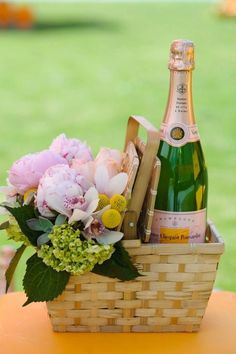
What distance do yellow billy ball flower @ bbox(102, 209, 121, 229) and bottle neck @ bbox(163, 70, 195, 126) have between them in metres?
0.20

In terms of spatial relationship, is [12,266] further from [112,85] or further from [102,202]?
[112,85]

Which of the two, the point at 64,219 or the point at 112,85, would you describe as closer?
the point at 64,219

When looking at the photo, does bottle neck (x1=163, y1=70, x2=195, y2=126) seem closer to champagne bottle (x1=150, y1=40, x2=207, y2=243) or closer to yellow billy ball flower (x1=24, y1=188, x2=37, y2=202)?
champagne bottle (x1=150, y1=40, x2=207, y2=243)

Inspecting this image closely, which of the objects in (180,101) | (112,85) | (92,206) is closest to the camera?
(92,206)

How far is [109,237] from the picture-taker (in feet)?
3.98

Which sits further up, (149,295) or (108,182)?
(108,182)

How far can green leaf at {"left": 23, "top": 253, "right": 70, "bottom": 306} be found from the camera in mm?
1233

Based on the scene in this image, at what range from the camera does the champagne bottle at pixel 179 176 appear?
1295mm

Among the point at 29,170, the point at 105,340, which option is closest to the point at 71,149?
the point at 29,170

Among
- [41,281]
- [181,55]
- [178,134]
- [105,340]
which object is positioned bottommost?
[105,340]

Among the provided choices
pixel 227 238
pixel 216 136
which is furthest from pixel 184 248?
pixel 216 136

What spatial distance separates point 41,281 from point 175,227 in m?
0.23

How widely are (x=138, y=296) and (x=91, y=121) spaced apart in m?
4.65

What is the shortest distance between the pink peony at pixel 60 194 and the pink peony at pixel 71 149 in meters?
0.09
